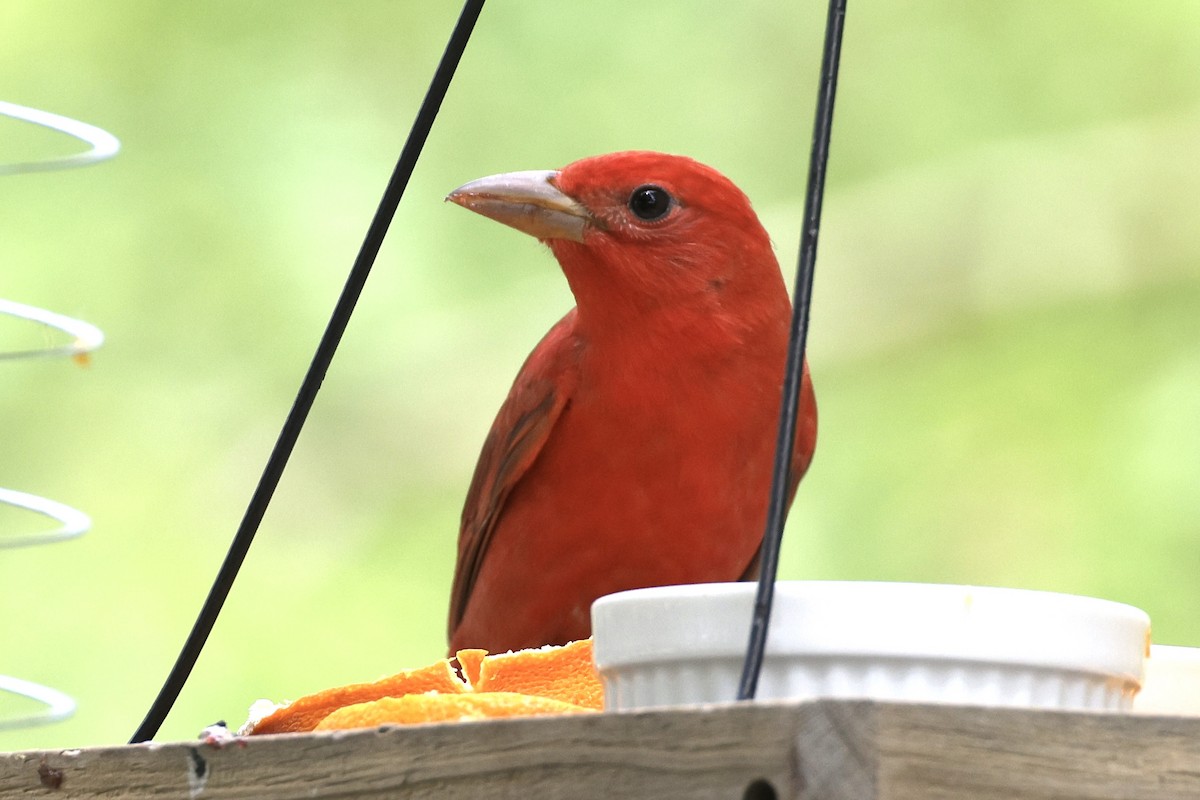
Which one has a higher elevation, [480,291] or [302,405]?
[480,291]

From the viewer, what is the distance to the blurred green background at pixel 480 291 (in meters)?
4.51

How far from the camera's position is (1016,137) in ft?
→ 16.4

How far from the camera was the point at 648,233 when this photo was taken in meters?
2.22

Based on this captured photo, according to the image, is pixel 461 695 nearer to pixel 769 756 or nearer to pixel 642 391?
pixel 769 756

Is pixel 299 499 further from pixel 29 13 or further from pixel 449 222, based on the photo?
pixel 29 13

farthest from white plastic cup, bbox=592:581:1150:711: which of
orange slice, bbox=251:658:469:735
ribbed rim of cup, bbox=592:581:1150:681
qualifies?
orange slice, bbox=251:658:469:735

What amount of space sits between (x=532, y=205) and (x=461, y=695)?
95cm

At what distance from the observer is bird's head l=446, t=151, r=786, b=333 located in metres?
2.17

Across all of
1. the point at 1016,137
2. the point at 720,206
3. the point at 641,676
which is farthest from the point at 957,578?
the point at 641,676

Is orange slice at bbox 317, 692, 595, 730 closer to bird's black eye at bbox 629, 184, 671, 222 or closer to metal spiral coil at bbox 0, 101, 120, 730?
metal spiral coil at bbox 0, 101, 120, 730

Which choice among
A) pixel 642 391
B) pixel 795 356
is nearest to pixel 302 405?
pixel 795 356

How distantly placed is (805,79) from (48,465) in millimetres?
2210

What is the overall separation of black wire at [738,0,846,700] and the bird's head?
93 centimetres

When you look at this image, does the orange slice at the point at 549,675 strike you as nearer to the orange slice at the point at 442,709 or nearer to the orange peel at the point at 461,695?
the orange peel at the point at 461,695
